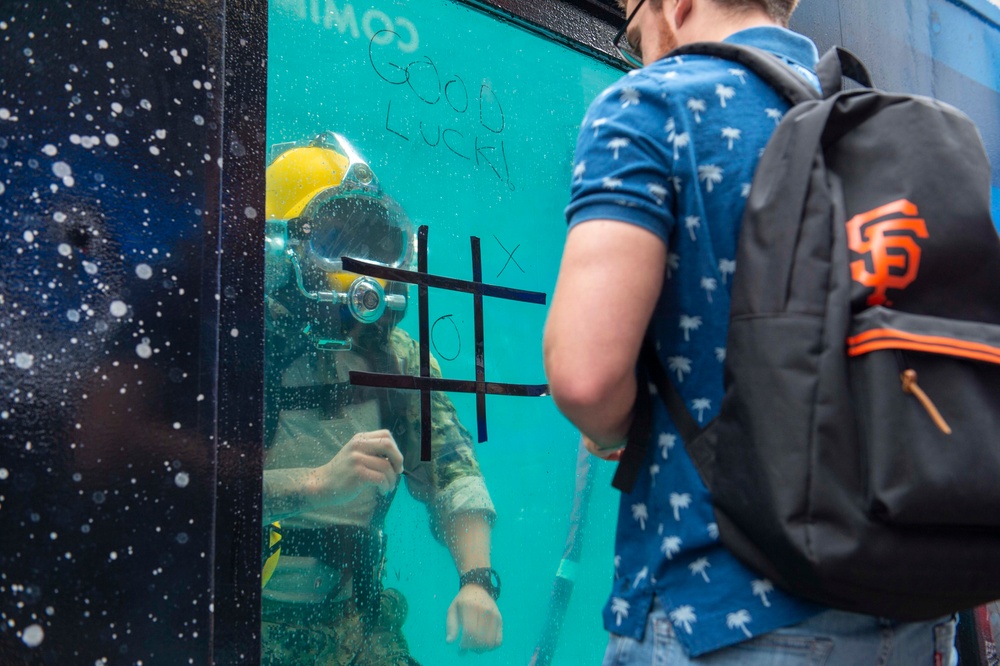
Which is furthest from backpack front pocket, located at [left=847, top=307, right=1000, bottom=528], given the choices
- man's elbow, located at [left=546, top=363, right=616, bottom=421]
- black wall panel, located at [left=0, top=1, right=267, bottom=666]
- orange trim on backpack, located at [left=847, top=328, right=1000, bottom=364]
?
black wall panel, located at [left=0, top=1, right=267, bottom=666]

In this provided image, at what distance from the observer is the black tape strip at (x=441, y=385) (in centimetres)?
193

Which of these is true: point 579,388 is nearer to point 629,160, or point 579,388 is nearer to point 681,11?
point 629,160

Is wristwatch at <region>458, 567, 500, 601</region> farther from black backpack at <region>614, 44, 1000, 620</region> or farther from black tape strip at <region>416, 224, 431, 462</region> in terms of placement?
black backpack at <region>614, 44, 1000, 620</region>

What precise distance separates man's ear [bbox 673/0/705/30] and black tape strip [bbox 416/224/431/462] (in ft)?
3.25

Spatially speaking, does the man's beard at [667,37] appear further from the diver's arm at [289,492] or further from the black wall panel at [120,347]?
the diver's arm at [289,492]

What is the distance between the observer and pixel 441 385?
6.80 feet

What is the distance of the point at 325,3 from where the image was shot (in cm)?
201

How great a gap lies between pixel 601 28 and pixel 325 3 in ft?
3.49

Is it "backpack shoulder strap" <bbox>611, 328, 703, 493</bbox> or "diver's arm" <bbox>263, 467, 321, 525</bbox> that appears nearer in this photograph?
"backpack shoulder strap" <bbox>611, 328, 703, 493</bbox>

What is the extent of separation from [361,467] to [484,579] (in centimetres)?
48

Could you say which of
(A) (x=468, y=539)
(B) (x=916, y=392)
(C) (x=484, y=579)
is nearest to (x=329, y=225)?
(A) (x=468, y=539)

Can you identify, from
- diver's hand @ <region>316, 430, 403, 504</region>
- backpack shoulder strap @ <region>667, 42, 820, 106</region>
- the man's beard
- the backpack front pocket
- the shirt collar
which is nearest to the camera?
the backpack front pocket

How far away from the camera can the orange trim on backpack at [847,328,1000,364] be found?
32.9 inches

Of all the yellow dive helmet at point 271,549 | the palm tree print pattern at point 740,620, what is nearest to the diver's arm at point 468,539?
the yellow dive helmet at point 271,549
